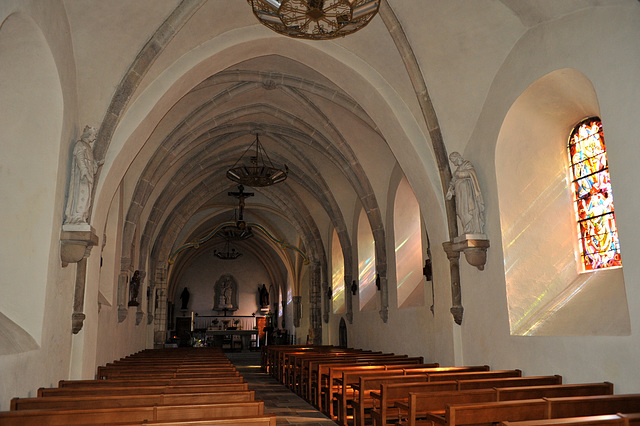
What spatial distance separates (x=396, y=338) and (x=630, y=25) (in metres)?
8.08

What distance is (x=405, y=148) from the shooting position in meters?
9.08

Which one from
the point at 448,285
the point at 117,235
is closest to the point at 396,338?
the point at 448,285

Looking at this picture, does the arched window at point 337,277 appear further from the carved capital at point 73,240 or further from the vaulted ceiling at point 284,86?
the carved capital at point 73,240

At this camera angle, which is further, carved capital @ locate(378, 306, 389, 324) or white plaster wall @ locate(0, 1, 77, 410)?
carved capital @ locate(378, 306, 389, 324)

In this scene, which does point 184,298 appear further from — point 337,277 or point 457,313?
point 457,313

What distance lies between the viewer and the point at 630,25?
5227 millimetres

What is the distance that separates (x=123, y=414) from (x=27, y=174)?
3.33m

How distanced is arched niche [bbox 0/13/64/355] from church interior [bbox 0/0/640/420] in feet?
0.07

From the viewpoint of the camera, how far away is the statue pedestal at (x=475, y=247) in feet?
24.4

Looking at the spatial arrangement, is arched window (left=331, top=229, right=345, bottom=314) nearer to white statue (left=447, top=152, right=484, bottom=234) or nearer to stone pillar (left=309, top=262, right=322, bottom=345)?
stone pillar (left=309, top=262, right=322, bottom=345)

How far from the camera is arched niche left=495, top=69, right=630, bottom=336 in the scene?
6.59m

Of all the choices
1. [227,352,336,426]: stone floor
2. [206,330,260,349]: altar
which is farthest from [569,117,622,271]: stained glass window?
[206,330,260,349]: altar

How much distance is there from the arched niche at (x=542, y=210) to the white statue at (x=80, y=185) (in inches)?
206

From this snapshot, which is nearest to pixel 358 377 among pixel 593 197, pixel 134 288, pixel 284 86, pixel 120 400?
pixel 120 400
